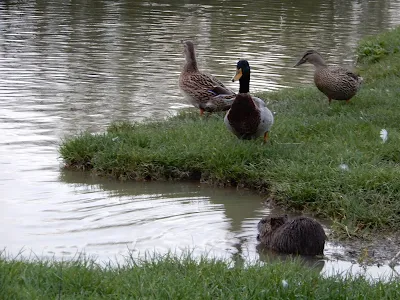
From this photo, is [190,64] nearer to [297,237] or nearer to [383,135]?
[383,135]

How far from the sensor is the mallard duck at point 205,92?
33.4 feet

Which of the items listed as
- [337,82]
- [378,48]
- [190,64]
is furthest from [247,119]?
[378,48]

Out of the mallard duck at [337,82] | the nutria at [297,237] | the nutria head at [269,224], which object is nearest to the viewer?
the nutria at [297,237]

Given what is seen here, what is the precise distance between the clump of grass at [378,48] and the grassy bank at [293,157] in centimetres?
506

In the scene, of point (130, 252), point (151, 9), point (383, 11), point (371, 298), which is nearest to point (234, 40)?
point (151, 9)

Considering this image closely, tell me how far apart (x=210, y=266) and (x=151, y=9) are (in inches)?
785

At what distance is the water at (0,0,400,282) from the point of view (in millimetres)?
6730

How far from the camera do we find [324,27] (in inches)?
878

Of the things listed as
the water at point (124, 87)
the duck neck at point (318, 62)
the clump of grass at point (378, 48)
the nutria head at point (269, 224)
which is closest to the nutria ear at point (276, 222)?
the nutria head at point (269, 224)

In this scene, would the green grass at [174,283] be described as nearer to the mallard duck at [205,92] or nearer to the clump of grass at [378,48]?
the mallard duck at [205,92]

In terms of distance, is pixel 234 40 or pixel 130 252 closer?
pixel 130 252

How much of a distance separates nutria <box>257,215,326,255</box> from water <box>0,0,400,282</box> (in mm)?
166

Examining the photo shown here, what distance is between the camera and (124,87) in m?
13.3

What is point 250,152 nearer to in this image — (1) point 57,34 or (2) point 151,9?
(1) point 57,34
